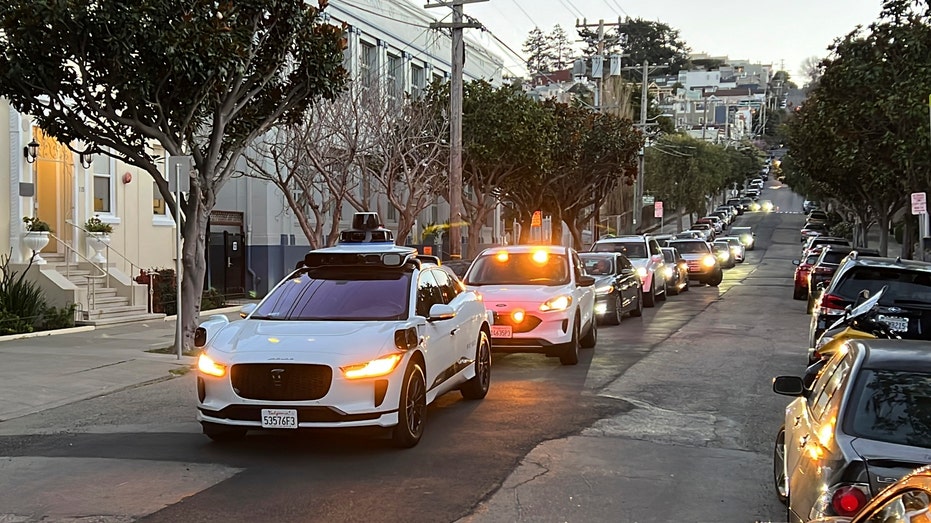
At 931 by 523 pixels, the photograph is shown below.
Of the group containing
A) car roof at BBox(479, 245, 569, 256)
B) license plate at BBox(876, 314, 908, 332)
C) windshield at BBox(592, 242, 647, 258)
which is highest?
car roof at BBox(479, 245, 569, 256)

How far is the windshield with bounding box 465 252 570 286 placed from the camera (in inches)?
562

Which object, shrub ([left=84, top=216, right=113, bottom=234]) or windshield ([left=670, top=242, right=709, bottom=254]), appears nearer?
shrub ([left=84, top=216, right=113, bottom=234])

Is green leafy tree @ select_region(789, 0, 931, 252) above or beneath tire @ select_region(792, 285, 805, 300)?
above

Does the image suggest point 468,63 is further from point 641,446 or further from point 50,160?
point 641,446

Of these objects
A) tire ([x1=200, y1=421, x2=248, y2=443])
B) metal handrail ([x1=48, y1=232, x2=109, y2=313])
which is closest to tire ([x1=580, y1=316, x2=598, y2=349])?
tire ([x1=200, y1=421, x2=248, y2=443])

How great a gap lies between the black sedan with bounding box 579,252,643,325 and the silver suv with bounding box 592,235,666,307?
194cm

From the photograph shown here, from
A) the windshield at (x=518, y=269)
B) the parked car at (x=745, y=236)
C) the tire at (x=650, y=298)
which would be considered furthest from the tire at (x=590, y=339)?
the parked car at (x=745, y=236)

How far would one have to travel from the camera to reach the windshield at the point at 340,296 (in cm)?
860

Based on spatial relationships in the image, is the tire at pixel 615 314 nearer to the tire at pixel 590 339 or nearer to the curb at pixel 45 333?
the tire at pixel 590 339

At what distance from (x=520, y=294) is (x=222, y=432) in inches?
241

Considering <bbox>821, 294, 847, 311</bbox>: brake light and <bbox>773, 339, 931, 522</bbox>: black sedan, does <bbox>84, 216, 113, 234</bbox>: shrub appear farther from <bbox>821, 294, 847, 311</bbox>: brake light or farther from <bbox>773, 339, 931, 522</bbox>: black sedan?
<bbox>773, 339, 931, 522</bbox>: black sedan

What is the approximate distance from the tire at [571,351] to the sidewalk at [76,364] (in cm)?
532

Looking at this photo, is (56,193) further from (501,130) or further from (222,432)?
(222,432)

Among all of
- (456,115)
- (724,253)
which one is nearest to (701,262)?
→ (724,253)
